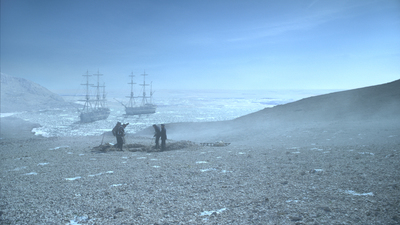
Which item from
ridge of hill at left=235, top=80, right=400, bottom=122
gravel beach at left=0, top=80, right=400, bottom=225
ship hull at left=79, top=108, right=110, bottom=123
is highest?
ridge of hill at left=235, top=80, right=400, bottom=122

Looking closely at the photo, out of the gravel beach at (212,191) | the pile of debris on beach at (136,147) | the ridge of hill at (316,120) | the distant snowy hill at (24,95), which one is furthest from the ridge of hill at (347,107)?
the distant snowy hill at (24,95)

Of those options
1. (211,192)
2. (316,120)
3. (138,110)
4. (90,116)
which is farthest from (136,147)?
(138,110)

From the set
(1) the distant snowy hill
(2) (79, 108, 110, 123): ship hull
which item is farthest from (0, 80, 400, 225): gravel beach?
(1) the distant snowy hill

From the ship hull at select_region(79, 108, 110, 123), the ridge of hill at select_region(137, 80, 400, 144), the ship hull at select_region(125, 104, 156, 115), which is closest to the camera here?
the ridge of hill at select_region(137, 80, 400, 144)

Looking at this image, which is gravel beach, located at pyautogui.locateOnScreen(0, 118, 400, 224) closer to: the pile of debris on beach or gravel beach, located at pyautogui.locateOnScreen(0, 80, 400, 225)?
gravel beach, located at pyautogui.locateOnScreen(0, 80, 400, 225)

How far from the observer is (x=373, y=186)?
5.31 meters

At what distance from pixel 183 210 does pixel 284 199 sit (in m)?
2.18

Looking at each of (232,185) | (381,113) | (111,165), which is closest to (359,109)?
(381,113)

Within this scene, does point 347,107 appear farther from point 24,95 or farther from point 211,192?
point 24,95

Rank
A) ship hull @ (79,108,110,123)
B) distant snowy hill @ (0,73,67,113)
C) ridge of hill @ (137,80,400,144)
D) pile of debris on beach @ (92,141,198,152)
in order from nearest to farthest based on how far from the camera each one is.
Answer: pile of debris on beach @ (92,141,198,152), ridge of hill @ (137,80,400,144), ship hull @ (79,108,110,123), distant snowy hill @ (0,73,67,113)

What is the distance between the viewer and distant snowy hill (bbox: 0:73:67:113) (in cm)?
11362

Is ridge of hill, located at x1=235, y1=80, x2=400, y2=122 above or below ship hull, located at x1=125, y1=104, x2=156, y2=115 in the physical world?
above

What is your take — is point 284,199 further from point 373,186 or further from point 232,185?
point 373,186

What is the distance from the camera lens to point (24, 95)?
433 feet
